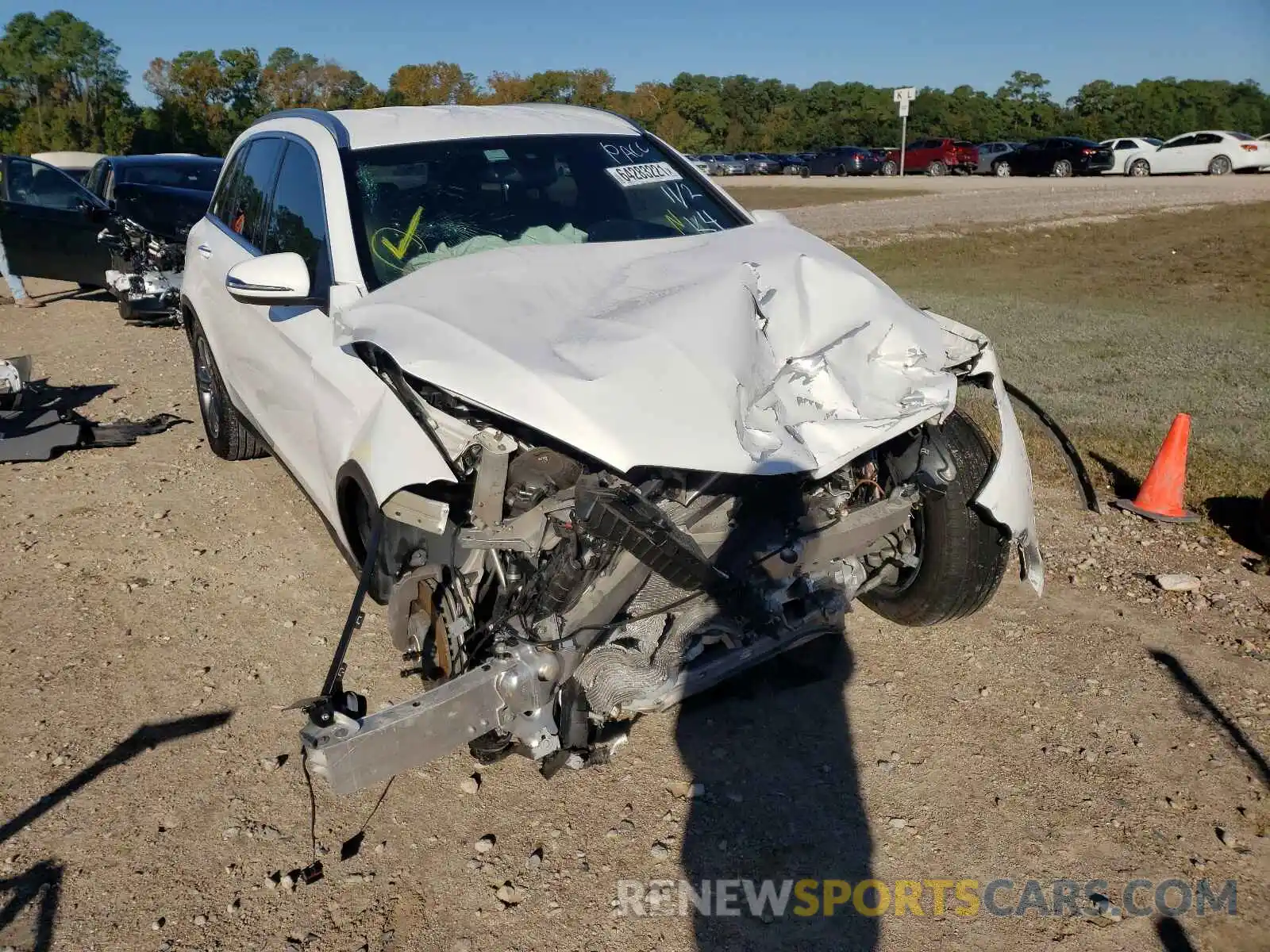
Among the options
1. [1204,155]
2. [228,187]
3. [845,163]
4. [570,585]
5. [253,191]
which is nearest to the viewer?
[570,585]

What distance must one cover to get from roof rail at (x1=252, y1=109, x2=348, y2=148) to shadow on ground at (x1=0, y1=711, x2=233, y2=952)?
92.0 inches

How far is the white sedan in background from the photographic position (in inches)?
1231

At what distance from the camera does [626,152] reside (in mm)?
4637

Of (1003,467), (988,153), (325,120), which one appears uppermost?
(988,153)

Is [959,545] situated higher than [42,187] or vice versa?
[42,187]

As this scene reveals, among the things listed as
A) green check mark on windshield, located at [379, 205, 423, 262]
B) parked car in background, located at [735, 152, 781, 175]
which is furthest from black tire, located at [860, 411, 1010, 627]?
parked car in background, located at [735, 152, 781, 175]

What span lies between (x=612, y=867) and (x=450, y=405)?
4.84 feet

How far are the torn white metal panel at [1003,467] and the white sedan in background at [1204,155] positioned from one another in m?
34.0

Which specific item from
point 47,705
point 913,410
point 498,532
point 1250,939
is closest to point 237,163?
point 47,705

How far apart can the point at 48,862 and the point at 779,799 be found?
2228 millimetres

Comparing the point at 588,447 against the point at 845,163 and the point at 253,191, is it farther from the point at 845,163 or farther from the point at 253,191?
the point at 845,163

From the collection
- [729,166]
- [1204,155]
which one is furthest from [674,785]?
[729,166]

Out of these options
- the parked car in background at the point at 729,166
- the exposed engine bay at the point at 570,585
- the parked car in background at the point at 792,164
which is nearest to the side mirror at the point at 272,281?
the exposed engine bay at the point at 570,585

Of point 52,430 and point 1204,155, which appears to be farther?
point 1204,155
